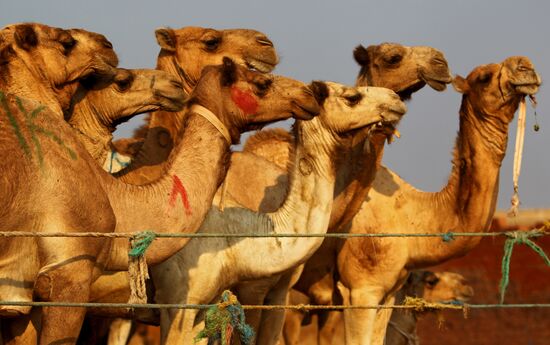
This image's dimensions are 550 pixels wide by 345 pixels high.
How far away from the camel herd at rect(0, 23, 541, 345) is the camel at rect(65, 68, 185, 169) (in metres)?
0.01

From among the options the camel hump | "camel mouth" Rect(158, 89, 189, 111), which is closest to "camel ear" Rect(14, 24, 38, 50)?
"camel mouth" Rect(158, 89, 189, 111)

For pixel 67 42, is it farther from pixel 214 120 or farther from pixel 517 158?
pixel 517 158

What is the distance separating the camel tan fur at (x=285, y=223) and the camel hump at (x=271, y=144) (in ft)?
7.30

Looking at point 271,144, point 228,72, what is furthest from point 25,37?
point 271,144

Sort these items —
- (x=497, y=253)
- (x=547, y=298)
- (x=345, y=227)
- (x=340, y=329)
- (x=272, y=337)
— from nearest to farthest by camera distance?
(x=272, y=337) → (x=345, y=227) → (x=340, y=329) → (x=547, y=298) → (x=497, y=253)

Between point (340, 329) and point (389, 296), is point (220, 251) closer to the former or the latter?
point (389, 296)

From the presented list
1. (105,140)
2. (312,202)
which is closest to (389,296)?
(312,202)

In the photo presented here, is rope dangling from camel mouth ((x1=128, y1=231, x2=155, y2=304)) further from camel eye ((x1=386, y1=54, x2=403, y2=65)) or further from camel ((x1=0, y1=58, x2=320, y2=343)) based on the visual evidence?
camel eye ((x1=386, y1=54, x2=403, y2=65))

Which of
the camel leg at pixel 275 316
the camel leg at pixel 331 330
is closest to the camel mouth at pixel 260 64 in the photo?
the camel leg at pixel 275 316

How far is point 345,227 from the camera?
1123 centimetres

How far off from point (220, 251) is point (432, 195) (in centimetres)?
307

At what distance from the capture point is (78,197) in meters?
7.19

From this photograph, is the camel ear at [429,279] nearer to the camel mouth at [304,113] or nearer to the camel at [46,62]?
the camel mouth at [304,113]

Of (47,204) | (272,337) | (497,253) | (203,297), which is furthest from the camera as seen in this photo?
(497,253)
